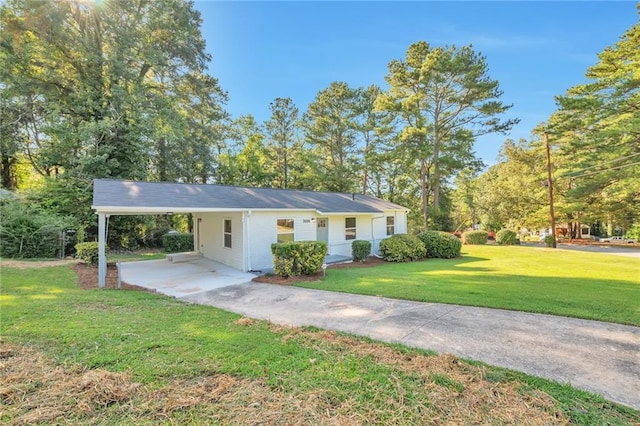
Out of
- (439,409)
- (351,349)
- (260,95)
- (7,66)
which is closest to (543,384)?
(439,409)

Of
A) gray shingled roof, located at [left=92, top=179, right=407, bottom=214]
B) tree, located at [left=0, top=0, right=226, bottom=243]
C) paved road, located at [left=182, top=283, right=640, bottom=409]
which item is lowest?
paved road, located at [left=182, top=283, right=640, bottom=409]

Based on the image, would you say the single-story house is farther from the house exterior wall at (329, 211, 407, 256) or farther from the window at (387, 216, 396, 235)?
the window at (387, 216, 396, 235)

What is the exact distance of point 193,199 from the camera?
10422 mm

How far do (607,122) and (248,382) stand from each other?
83.4ft

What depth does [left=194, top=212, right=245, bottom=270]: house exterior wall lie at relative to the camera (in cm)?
1134

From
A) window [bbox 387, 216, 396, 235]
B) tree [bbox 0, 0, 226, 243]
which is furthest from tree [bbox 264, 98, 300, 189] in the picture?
window [bbox 387, 216, 396, 235]

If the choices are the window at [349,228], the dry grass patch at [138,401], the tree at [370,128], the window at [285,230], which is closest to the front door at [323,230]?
the window at [349,228]

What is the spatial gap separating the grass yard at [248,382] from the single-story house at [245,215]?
4.87 meters

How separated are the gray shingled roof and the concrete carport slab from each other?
2.18 metres

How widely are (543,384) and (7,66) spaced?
2456 cm

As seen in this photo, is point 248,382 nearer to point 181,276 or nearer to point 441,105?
point 181,276

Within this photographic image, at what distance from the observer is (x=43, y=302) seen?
19.0ft

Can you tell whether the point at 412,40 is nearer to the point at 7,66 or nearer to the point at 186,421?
the point at 7,66

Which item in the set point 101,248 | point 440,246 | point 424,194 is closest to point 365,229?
point 440,246
